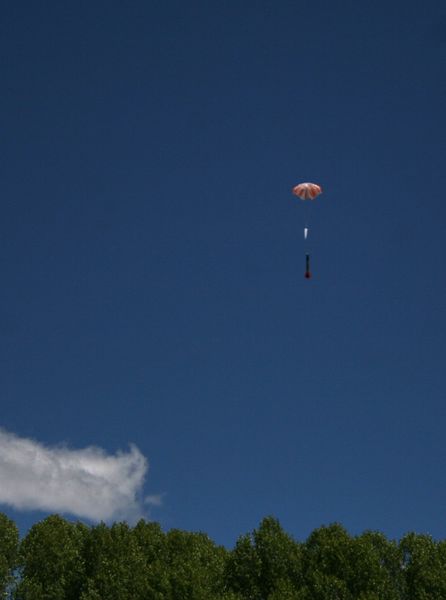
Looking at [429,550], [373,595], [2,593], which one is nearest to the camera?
[373,595]

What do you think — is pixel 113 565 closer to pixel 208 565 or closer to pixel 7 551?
pixel 208 565

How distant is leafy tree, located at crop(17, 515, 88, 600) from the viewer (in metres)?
67.1

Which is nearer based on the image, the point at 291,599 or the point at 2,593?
the point at 291,599

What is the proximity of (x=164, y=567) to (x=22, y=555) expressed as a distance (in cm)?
1357

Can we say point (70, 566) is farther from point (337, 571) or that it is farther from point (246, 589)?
point (337, 571)

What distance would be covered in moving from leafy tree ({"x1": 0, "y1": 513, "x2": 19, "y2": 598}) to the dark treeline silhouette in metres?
0.08

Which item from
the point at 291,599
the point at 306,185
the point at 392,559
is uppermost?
the point at 306,185

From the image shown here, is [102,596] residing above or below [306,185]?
below

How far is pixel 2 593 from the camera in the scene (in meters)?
67.7

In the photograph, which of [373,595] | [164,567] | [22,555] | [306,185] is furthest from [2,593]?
[306,185]

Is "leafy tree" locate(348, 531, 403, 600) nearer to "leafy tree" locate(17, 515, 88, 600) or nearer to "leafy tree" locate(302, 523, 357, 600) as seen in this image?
→ "leafy tree" locate(302, 523, 357, 600)

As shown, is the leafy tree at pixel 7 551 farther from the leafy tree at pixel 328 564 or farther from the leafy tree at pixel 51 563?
the leafy tree at pixel 328 564

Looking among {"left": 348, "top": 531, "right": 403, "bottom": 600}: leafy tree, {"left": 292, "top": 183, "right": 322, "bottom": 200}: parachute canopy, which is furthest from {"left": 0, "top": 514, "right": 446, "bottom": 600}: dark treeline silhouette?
{"left": 292, "top": 183, "right": 322, "bottom": 200}: parachute canopy

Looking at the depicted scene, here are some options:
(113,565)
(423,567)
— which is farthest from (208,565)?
(423,567)
